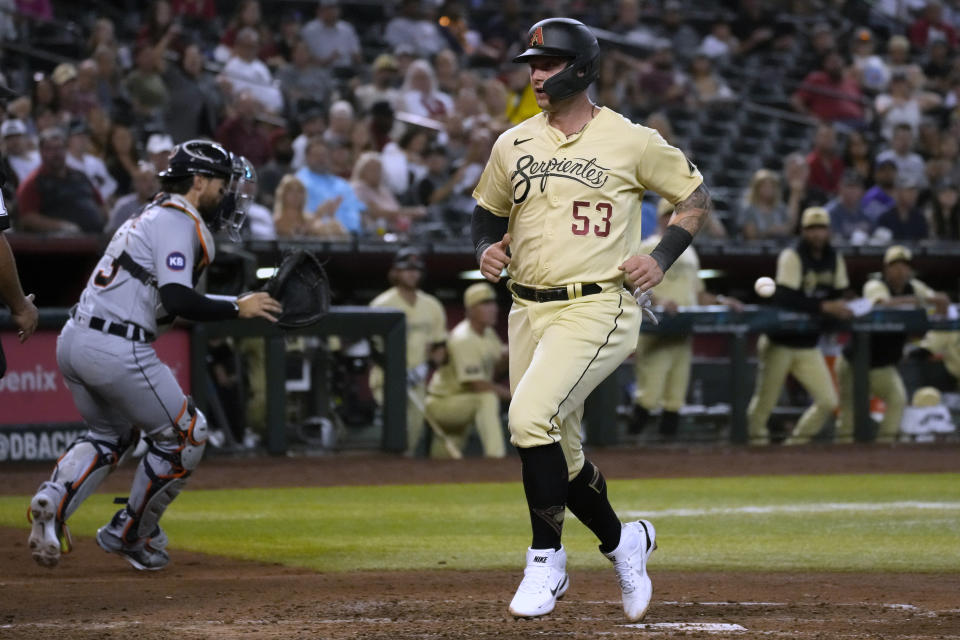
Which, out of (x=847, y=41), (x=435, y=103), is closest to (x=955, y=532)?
(x=435, y=103)

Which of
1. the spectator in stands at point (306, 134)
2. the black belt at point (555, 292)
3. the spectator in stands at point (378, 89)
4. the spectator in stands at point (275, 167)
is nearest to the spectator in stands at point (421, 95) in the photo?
the spectator in stands at point (378, 89)

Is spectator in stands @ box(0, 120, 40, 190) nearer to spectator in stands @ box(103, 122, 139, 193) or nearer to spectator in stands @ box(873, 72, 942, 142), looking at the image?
spectator in stands @ box(103, 122, 139, 193)

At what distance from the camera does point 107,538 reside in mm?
6461

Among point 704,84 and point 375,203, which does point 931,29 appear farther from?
point 375,203

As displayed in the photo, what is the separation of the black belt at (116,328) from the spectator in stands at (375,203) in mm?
7037

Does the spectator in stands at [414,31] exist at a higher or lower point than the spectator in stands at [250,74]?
higher

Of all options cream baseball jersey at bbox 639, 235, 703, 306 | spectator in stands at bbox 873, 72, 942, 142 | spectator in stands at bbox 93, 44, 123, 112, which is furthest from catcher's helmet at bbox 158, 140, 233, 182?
spectator in stands at bbox 873, 72, 942, 142

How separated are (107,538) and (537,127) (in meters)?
2.79

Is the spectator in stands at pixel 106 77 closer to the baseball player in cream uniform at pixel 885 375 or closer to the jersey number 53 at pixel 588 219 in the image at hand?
the baseball player in cream uniform at pixel 885 375

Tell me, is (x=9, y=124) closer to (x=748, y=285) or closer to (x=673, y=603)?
(x=748, y=285)

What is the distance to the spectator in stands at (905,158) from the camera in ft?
56.2

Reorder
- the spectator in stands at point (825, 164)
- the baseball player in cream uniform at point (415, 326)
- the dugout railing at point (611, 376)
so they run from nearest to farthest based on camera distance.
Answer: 1. the dugout railing at point (611, 376)
2. the baseball player in cream uniform at point (415, 326)
3. the spectator in stands at point (825, 164)

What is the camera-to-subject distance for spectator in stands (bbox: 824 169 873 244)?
596 inches

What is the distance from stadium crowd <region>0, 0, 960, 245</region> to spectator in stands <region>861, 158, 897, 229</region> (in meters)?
0.02
